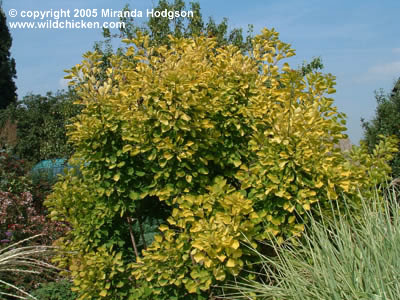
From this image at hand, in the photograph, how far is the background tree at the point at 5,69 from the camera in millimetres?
21811

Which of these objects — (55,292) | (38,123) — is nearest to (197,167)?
(55,292)

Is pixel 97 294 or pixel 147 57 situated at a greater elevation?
pixel 147 57

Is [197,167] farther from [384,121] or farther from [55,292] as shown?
[384,121]

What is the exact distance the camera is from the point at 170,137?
3391mm

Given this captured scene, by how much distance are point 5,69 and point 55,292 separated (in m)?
19.9

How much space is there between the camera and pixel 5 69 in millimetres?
22188

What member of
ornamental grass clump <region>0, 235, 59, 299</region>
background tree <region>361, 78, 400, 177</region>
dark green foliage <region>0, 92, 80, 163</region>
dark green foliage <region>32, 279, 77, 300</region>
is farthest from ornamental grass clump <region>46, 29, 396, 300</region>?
dark green foliage <region>0, 92, 80, 163</region>

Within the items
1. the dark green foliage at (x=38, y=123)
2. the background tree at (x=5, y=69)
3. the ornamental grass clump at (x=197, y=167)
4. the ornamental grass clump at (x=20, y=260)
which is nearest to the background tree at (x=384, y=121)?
the ornamental grass clump at (x=197, y=167)

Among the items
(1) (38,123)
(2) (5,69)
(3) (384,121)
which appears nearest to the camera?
(3) (384,121)

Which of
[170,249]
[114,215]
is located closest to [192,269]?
[170,249]

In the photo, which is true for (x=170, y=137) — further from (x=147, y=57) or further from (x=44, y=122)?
(x=44, y=122)

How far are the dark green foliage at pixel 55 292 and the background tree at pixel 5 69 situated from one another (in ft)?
63.3

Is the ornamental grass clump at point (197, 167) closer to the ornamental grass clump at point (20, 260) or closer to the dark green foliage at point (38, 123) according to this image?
the ornamental grass clump at point (20, 260)

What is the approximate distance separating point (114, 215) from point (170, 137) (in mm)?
912
